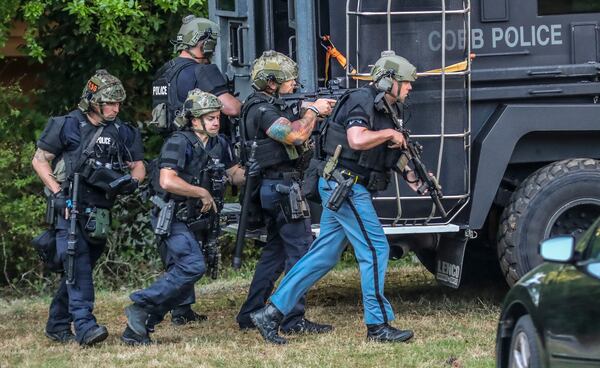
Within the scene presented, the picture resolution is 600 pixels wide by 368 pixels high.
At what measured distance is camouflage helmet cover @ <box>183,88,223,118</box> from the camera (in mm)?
8305

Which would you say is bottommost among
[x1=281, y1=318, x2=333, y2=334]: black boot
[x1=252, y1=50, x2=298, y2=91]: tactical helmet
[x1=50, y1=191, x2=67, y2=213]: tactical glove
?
[x1=281, y1=318, x2=333, y2=334]: black boot

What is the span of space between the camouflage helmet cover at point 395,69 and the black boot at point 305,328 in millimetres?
1782

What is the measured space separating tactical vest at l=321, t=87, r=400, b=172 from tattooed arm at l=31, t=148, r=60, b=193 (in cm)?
183

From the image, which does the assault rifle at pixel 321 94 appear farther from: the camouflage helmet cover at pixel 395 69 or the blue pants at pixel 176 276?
the blue pants at pixel 176 276

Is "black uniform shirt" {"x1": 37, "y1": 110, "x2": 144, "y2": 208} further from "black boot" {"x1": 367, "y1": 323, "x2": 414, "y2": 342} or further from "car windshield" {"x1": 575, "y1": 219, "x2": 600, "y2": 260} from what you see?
"car windshield" {"x1": 575, "y1": 219, "x2": 600, "y2": 260}

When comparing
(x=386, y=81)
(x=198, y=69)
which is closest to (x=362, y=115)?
(x=386, y=81)

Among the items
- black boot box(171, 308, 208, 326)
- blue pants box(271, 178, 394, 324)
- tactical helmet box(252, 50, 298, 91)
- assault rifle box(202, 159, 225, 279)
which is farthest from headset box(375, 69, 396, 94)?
black boot box(171, 308, 208, 326)

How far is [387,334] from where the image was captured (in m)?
8.06

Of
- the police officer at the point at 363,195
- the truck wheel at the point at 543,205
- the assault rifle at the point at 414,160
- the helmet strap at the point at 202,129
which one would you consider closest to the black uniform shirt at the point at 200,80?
the helmet strap at the point at 202,129

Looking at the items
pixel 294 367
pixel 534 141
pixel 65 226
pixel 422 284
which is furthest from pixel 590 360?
pixel 422 284

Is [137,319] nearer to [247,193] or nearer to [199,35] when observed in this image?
[247,193]

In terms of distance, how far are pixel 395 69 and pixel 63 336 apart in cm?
293

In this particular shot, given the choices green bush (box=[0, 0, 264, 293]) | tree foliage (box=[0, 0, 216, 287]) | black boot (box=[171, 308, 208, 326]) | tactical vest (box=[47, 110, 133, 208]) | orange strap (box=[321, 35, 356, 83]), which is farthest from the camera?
green bush (box=[0, 0, 264, 293])

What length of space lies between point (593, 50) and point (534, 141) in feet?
2.43
